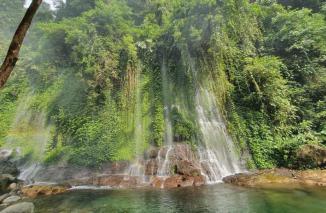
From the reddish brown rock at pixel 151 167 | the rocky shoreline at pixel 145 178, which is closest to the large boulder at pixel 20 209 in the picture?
the rocky shoreline at pixel 145 178

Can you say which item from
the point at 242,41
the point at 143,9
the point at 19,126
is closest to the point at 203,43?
the point at 242,41

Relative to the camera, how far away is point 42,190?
1259 cm

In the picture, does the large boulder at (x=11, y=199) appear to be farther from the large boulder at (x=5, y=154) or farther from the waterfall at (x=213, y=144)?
the waterfall at (x=213, y=144)

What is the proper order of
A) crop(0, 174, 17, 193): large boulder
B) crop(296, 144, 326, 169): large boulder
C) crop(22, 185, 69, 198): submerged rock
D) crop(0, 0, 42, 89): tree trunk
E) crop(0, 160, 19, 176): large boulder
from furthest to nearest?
crop(0, 160, 19, 176): large boulder < crop(296, 144, 326, 169): large boulder < crop(0, 174, 17, 193): large boulder < crop(22, 185, 69, 198): submerged rock < crop(0, 0, 42, 89): tree trunk

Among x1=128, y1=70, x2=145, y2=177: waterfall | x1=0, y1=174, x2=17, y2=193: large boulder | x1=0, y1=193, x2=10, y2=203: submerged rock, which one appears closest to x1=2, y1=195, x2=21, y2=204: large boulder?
x1=0, y1=193, x2=10, y2=203: submerged rock

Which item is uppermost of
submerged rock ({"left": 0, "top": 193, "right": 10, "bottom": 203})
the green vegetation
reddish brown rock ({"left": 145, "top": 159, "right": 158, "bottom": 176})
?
the green vegetation

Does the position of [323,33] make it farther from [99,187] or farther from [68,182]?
[68,182]

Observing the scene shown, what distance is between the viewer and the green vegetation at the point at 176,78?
1623 centimetres

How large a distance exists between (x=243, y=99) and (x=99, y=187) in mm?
10039

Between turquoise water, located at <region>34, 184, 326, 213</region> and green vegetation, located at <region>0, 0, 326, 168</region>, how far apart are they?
3.74 m

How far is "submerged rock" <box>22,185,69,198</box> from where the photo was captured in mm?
12308

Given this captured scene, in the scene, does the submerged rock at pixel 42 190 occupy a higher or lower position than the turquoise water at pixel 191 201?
higher

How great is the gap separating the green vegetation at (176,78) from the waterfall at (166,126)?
0.84 feet

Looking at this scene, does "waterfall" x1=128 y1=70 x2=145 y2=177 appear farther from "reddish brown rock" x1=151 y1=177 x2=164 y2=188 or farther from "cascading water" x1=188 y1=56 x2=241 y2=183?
"cascading water" x1=188 y1=56 x2=241 y2=183
